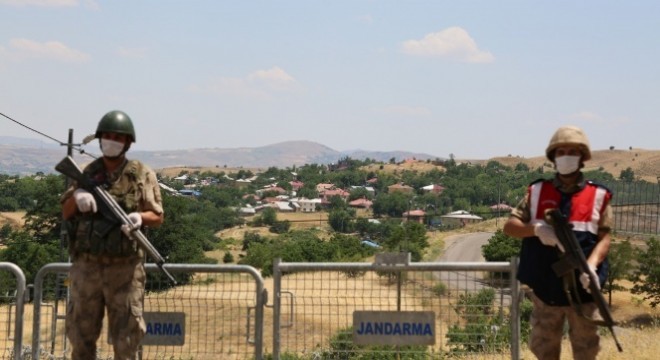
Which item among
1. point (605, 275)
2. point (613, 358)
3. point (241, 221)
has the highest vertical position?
point (605, 275)

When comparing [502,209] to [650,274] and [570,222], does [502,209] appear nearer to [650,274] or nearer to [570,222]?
[650,274]

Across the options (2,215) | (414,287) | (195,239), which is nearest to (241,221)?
(2,215)

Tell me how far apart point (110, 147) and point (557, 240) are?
3.35m

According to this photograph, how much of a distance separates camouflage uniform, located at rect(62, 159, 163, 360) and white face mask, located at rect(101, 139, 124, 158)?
196 millimetres

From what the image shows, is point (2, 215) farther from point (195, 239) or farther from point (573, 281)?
point (573, 281)

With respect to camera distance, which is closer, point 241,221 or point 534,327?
point 534,327

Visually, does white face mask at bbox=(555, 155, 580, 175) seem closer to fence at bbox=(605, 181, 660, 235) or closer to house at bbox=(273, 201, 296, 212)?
fence at bbox=(605, 181, 660, 235)

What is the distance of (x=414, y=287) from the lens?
808 cm

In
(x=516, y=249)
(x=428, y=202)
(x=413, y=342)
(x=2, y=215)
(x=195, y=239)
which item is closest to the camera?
(x=413, y=342)

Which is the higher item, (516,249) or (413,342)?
(413,342)

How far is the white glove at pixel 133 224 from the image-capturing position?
242 inches

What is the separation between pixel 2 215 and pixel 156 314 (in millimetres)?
149511

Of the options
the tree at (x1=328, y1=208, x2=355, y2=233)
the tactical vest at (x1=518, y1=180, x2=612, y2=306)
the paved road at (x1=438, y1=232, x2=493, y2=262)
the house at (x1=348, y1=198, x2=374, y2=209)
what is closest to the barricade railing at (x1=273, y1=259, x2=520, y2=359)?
the tactical vest at (x1=518, y1=180, x2=612, y2=306)

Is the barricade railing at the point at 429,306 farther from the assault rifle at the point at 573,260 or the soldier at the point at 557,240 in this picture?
the assault rifle at the point at 573,260
